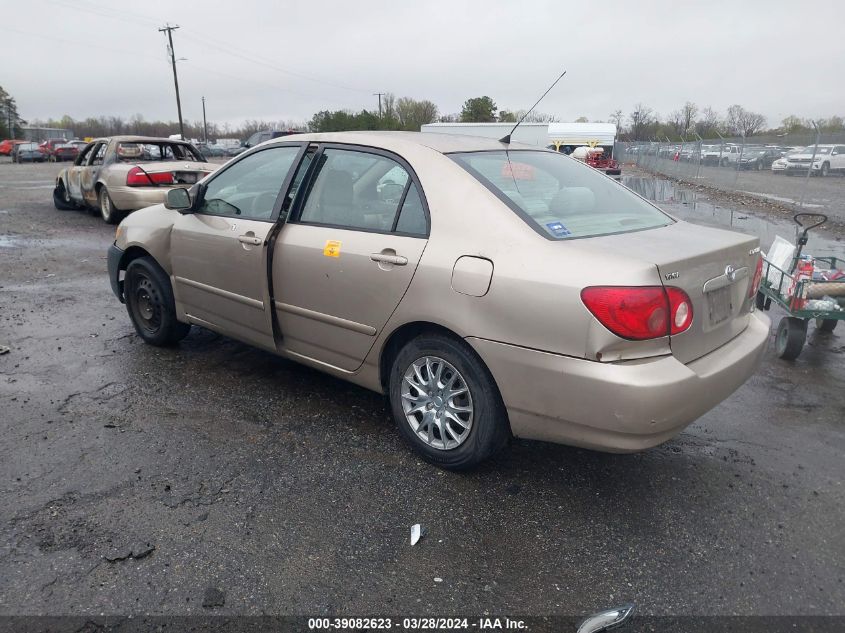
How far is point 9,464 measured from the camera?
3.33m

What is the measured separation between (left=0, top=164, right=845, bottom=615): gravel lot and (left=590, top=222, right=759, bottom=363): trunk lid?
2.63ft

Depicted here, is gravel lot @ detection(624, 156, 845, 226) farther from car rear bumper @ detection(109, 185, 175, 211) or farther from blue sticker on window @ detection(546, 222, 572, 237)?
car rear bumper @ detection(109, 185, 175, 211)

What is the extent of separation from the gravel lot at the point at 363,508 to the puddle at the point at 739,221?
18.5 ft

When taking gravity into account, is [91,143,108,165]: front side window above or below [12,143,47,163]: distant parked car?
above

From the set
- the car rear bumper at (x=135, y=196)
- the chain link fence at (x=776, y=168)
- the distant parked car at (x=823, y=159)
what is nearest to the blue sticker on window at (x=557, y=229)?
the car rear bumper at (x=135, y=196)

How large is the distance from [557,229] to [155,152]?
35.2ft

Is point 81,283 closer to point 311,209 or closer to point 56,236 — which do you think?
point 56,236

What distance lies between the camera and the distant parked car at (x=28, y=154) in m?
44.9

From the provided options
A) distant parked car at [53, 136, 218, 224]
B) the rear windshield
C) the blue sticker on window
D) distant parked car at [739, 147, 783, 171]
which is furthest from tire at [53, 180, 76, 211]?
distant parked car at [739, 147, 783, 171]

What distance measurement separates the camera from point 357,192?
366 cm

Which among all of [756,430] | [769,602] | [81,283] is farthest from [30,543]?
[81,283]

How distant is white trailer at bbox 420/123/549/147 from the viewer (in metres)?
31.7

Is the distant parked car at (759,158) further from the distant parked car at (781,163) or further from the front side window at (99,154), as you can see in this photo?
the front side window at (99,154)

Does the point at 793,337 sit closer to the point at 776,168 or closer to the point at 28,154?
the point at 776,168
